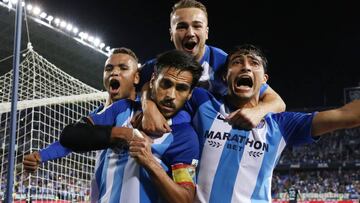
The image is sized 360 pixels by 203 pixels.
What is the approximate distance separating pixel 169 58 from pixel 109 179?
2.07 ft

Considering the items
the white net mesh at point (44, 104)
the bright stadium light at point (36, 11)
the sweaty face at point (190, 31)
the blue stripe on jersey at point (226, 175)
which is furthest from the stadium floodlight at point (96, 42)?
the blue stripe on jersey at point (226, 175)

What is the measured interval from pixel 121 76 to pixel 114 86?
0.09 meters

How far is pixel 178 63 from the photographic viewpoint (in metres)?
2.27

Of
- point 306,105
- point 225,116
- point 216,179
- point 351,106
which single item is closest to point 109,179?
point 216,179

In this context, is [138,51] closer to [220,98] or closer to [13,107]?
[13,107]

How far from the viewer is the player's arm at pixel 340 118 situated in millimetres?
2277

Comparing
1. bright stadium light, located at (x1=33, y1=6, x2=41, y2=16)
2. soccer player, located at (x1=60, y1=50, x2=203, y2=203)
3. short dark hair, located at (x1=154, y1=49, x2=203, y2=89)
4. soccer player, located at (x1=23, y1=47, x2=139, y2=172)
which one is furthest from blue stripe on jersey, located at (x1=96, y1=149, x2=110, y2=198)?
bright stadium light, located at (x1=33, y1=6, x2=41, y2=16)

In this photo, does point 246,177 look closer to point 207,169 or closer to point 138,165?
point 207,169

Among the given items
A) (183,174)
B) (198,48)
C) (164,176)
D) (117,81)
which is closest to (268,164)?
(183,174)

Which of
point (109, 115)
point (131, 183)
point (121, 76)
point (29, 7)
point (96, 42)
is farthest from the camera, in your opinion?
point (96, 42)

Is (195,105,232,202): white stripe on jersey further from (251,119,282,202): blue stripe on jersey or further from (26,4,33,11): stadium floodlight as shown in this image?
(26,4,33,11): stadium floodlight

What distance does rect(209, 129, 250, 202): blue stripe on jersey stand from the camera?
2377 mm

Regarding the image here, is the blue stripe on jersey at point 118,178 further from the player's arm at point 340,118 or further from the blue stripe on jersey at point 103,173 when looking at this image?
the player's arm at point 340,118

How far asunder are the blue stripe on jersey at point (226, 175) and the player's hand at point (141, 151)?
48 centimetres
